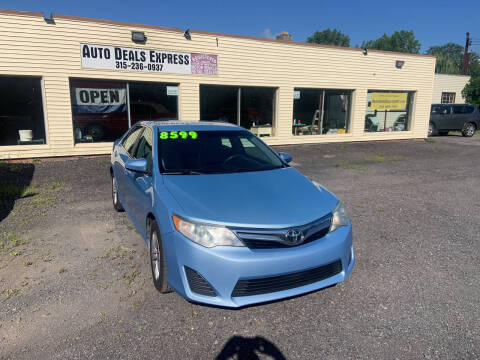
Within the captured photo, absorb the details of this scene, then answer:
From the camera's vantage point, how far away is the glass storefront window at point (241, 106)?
12.6 metres

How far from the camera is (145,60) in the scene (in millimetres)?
11062

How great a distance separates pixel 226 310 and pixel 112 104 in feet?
31.9

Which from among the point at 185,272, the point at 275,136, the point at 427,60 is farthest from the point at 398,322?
the point at 427,60

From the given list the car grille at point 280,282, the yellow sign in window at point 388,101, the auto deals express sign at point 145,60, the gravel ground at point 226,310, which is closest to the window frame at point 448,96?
the yellow sign in window at point 388,101

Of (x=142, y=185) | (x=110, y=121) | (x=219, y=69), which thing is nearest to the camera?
(x=142, y=185)

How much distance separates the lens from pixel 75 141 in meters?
10.8

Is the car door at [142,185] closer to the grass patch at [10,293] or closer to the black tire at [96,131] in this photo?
the grass patch at [10,293]

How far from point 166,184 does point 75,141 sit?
8.93 meters

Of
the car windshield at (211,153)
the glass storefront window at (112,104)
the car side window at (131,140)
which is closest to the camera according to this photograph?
the car windshield at (211,153)

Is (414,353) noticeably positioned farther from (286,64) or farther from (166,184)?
(286,64)

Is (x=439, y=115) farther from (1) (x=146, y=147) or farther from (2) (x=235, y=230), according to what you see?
(2) (x=235, y=230)

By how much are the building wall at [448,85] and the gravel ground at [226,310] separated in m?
25.7

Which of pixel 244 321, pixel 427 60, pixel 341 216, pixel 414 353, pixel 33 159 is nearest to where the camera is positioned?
pixel 414 353

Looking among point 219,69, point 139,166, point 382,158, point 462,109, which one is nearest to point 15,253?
point 139,166
